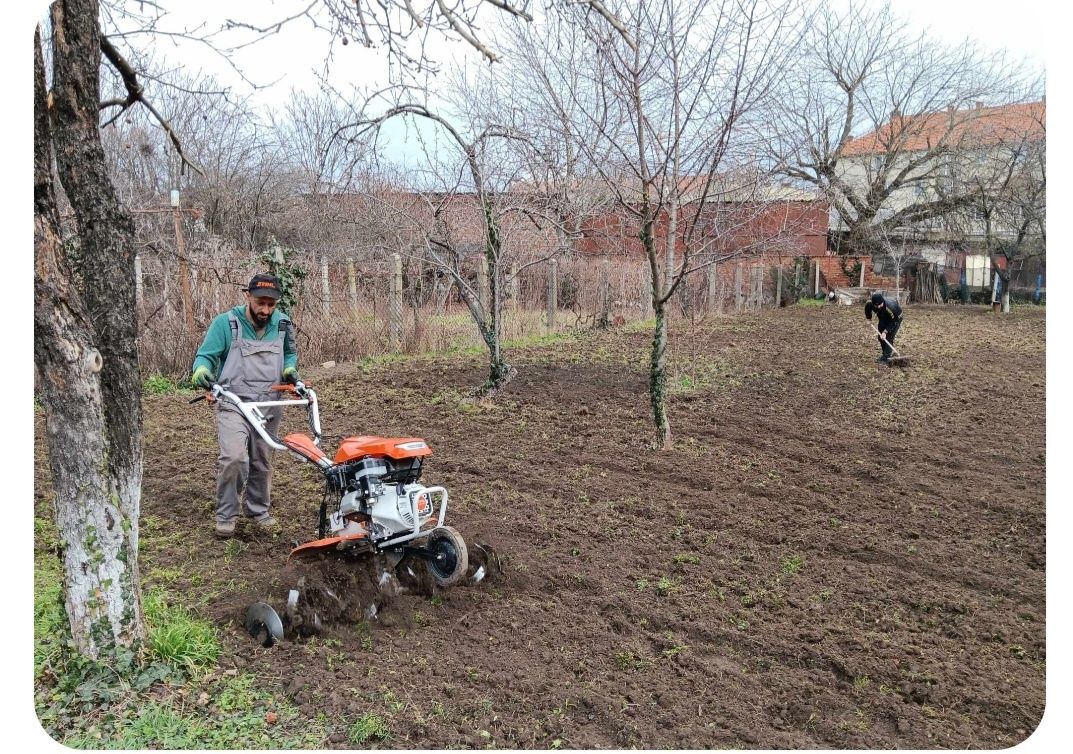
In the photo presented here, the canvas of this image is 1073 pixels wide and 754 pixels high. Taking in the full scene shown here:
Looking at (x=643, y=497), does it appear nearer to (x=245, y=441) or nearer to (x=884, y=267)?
(x=245, y=441)

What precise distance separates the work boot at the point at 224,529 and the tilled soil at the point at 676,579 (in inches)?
3.1

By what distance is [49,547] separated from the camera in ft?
15.9

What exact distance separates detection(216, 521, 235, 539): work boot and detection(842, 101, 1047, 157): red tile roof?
20.7 metres

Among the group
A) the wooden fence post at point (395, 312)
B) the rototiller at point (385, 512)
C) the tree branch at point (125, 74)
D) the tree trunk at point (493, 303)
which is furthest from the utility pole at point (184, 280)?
the rototiller at point (385, 512)

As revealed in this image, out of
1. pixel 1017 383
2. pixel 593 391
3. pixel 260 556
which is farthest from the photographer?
pixel 1017 383

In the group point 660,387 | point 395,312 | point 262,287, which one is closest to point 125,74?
point 262,287

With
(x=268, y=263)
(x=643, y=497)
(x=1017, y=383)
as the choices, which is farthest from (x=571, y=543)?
(x=1017, y=383)

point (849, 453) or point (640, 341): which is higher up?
point (640, 341)

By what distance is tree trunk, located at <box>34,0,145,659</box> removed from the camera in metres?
2.87

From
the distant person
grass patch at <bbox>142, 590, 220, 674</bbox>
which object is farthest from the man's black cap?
grass patch at <bbox>142, 590, 220, 674</bbox>

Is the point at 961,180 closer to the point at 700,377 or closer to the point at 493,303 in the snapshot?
the point at 700,377

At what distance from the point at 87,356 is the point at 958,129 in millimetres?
27092

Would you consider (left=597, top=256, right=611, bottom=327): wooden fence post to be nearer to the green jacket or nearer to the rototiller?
the green jacket

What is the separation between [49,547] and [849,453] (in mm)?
6052
